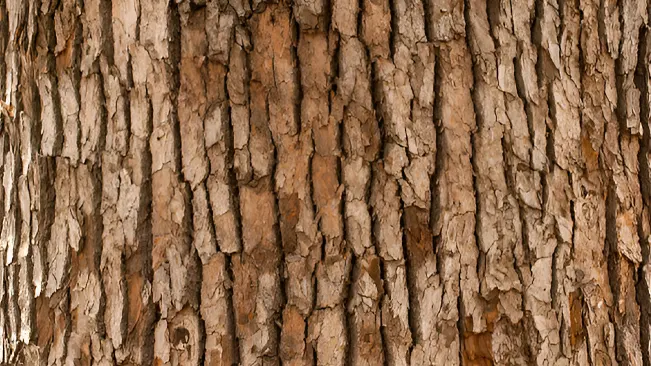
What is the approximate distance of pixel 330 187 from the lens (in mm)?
1506

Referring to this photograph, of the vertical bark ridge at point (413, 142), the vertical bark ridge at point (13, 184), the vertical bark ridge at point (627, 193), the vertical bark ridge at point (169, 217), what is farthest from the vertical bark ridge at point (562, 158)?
the vertical bark ridge at point (13, 184)

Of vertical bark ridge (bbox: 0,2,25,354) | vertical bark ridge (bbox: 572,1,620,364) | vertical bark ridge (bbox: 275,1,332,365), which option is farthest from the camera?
vertical bark ridge (bbox: 0,2,25,354)

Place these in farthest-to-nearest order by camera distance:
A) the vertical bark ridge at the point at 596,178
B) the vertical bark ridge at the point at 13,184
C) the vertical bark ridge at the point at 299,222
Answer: the vertical bark ridge at the point at 13,184 < the vertical bark ridge at the point at 596,178 < the vertical bark ridge at the point at 299,222

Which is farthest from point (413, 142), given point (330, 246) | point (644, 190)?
point (644, 190)

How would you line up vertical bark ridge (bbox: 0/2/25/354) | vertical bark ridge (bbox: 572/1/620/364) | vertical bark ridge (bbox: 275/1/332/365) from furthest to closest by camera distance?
vertical bark ridge (bbox: 0/2/25/354), vertical bark ridge (bbox: 572/1/620/364), vertical bark ridge (bbox: 275/1/332/365)

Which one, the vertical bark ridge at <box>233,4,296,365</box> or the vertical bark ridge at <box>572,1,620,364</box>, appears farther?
the vertical bark ridge at <box>572,1,620,364</box>

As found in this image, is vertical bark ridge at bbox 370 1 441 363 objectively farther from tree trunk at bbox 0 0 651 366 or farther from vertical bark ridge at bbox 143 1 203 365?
vertical bark ridge at bbox 143 1 203 365

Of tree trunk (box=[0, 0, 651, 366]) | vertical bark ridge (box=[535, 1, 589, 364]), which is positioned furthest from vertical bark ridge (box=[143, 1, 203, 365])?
vertical bark ridge (box=[535, 1, 589, 364])

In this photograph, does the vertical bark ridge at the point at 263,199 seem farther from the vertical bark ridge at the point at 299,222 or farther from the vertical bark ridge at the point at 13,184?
the vertical bark ridge at the point at 13,184

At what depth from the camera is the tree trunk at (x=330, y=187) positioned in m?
1.51

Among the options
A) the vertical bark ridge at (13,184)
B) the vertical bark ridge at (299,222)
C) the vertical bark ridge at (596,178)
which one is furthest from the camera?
the vertical bark ridge at (13,184)

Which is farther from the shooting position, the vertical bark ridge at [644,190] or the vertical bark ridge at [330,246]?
the vertical bark ridge at [644,190]

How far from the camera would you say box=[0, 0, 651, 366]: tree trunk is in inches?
59.4

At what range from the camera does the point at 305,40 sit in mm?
1515
